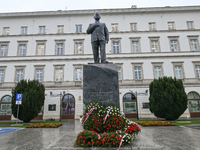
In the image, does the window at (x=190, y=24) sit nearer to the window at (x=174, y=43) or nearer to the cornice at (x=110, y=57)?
the window at (x=174, y=43)

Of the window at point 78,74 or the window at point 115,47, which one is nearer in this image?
the window at point 78,74

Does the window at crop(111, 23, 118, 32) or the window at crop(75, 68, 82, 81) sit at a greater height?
the window at crop(111, 23, 118, 32)

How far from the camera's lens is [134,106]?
77.1 ft

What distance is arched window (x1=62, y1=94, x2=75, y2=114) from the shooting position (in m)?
23.3

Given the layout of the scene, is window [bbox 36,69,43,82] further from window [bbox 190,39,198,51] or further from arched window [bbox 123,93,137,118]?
window [bbox 190,39,198,51]

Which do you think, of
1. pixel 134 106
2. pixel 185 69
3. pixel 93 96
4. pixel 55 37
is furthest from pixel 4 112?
pixel 185 69

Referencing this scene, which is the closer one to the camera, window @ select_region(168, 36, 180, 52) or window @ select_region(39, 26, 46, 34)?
window @ select_region(168, 36, 180, 52)

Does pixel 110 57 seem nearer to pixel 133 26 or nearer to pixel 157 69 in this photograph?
pixel 133 26

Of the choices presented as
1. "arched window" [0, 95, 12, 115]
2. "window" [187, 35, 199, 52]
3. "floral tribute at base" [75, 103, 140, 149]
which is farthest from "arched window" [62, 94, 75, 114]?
"window" [187, 35, 199, 52]

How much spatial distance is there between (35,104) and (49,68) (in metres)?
8.34

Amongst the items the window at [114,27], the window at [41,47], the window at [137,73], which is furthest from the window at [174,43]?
the window at [41,47]

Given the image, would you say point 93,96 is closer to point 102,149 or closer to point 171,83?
point 102,149

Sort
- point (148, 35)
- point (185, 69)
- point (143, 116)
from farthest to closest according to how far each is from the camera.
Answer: point (148, 35) → point (185, 69) → point (143, 116)

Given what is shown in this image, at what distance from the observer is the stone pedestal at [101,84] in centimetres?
627
